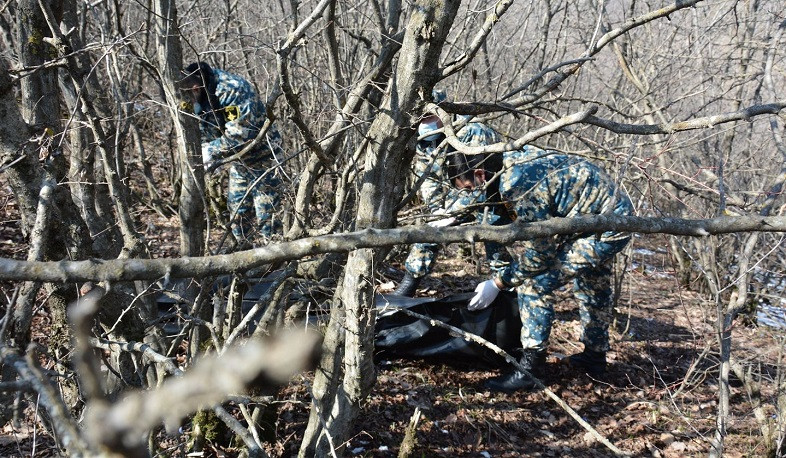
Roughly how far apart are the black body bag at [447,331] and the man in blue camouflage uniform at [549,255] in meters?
0.12

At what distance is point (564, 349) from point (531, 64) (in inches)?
164

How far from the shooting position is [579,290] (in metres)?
4.34

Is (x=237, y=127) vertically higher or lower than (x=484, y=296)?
higher

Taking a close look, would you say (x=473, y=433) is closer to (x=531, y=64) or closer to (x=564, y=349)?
(x=564, y=349)

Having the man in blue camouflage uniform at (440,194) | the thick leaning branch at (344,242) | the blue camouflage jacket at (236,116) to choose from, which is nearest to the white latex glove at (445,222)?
the man in blue camouflage uniform at (440,194)

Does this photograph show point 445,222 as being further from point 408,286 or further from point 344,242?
point 344,242

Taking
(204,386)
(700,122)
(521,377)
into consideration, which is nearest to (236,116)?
(521,377)

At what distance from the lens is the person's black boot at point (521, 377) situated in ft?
13.3

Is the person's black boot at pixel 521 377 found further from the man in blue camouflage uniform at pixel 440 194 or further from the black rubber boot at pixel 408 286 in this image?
the black rubber boot at pixel 408 286

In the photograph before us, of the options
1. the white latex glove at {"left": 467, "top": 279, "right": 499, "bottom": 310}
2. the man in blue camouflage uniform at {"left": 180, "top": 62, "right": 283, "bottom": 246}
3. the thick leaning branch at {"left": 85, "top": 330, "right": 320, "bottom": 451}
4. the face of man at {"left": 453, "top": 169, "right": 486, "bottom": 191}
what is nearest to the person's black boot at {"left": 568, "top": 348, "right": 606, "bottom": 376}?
the white latex glove at {"left": 467, "top": 279, "right": 499, "bottom": 310}

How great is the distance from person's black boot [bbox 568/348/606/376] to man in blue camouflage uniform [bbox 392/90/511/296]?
3.31ft

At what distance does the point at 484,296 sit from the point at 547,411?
909mm

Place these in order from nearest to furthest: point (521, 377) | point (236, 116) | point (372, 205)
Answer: point (372, 205), point (521, 377), point (236, 116)

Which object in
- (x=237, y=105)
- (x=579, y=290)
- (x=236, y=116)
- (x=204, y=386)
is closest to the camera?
(x=204, y=386)
